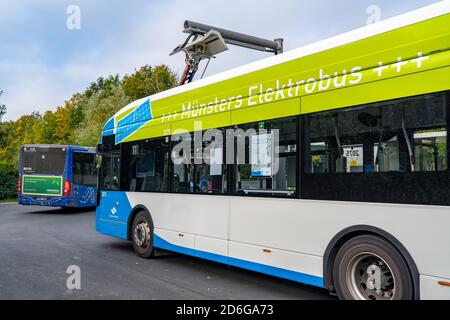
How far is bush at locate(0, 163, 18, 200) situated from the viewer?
28047 mm

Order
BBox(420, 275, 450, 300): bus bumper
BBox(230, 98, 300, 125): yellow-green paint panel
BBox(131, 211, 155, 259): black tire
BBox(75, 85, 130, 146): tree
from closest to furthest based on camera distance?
1. BBox(420, 275, 450, 300): bus bumper
2. BBox(230, 98, 300, 125): yellow-green paint panel
3. BBox(131, 211, 155, 259): black tire
4. BBox(75, 85, 130, 146): tree

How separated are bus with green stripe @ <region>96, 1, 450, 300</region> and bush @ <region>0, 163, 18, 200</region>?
23.9 metres

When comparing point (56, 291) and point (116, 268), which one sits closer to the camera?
point (56, 291)

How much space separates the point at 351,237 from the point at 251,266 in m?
1.77

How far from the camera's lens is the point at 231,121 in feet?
22.0

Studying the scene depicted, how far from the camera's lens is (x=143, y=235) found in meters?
8.73

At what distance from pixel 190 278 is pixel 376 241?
11.2ft

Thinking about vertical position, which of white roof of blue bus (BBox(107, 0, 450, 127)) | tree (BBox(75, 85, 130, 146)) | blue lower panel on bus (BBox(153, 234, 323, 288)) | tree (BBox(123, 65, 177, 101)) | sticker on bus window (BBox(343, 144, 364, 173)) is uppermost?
tree (BBox(123, 65, 177, 101))

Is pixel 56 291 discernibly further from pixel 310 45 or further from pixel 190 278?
pixel 310 45

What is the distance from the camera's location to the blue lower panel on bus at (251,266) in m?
5.32

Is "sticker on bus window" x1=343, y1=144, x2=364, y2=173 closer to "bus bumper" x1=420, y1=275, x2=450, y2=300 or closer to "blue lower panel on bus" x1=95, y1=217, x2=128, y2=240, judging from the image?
"bus bumper" x1=420, y1=275, x2=450, y2=300

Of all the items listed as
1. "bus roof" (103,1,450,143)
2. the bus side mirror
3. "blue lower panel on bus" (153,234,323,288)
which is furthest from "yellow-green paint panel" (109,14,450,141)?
the bus side mirror

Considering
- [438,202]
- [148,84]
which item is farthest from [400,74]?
[148,84]

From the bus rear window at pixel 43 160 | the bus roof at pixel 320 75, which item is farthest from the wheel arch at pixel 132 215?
the bus rear window at pixel 43 160
